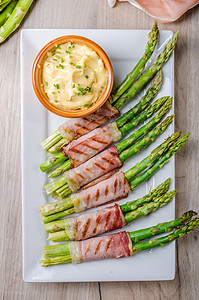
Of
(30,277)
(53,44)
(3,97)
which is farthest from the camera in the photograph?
(3,97)

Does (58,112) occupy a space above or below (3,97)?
below

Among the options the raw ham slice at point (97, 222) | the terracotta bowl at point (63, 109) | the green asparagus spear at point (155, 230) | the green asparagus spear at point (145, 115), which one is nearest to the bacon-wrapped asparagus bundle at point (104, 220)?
the raw ham slice at point (97, 222)

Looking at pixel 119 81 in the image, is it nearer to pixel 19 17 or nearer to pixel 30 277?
pixel 19 17

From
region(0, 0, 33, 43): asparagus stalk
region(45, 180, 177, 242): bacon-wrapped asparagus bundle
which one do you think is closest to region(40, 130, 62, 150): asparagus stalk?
region(45, 180, 177, 242): bacon-wrapped asparagus bundle

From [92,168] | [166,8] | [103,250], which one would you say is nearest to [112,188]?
[92,168]

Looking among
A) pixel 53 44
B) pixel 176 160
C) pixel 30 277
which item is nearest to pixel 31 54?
pixel 53 44

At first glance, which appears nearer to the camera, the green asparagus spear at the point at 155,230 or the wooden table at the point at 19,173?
the green asparagus spear at the point at 155,230

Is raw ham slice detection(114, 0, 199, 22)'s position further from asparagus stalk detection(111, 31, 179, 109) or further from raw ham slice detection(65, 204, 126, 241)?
raw ham slice detection(65, 204, 126, 241)

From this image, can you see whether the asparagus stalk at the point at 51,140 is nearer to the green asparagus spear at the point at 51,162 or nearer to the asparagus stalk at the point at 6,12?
the green asparagus spear at the point at 51,162
